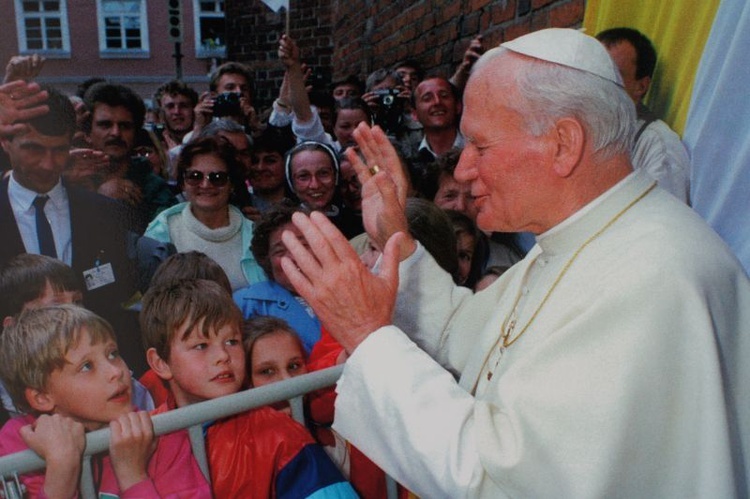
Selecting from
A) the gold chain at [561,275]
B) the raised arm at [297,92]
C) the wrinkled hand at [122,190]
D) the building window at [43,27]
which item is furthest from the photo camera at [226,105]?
the gold chain at [561,275]

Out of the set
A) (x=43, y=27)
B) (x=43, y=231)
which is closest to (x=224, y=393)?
(x=43, y=231)

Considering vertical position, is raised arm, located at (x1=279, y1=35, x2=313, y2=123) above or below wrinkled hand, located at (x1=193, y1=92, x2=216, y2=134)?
above

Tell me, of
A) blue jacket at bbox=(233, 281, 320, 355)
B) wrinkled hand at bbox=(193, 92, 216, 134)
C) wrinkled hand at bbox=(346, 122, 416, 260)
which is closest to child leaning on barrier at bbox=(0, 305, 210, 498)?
blue jacket at bbox=(233, 281, 320, 355)

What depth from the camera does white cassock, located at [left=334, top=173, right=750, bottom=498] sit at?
→ 3.51ft

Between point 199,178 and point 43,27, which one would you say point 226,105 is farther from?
point 43,27

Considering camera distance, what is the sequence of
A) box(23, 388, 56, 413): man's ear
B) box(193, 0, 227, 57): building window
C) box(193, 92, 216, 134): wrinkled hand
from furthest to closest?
1. box(193, 92, 216, 134): wrinkled hand
2. box(193, 0, 227, 57): building window
3. box(23, 388, 56, 413): man's ear

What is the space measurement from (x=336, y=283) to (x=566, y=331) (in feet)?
1.36

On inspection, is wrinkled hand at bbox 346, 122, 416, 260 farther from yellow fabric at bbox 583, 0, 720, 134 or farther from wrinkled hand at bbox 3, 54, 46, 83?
yellow fabric at bbox 583, 0, 720, 134

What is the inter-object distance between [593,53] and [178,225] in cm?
148

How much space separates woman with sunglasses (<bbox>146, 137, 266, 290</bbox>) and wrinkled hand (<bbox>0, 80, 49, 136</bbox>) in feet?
1.98

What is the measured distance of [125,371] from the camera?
1.55 meters

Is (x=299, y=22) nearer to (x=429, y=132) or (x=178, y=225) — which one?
(x=429, y=132)

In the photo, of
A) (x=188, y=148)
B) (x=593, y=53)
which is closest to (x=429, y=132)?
(x=188, y=148)

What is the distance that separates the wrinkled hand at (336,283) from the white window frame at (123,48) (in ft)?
3.31
